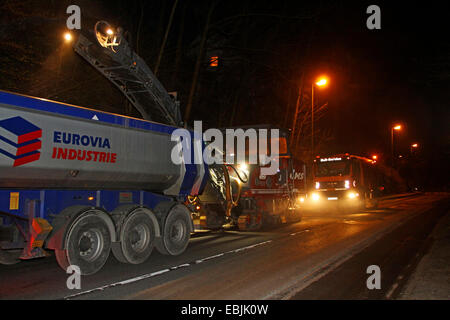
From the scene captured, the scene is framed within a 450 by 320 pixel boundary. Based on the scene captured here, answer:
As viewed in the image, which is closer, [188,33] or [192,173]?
[192,173]

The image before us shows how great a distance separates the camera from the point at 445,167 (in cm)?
8300

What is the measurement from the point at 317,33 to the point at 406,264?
24.5 meters

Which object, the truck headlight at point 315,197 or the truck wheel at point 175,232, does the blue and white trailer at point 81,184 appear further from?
the truck headlight at point 315,197

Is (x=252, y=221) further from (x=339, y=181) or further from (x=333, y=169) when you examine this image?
(x=333, y=169)

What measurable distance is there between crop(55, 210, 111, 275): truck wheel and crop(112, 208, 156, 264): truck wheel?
0.36 m

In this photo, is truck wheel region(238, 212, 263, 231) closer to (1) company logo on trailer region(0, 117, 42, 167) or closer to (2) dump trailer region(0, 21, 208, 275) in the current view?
(2) dump trailer region(0, 21, 208, 275)

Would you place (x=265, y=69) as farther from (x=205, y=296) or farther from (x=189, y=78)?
(x=205, y=296)

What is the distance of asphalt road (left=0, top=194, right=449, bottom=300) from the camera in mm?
6098

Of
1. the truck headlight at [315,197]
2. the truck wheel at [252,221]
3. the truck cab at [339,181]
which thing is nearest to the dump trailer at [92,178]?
the truck wheel at [252,221]

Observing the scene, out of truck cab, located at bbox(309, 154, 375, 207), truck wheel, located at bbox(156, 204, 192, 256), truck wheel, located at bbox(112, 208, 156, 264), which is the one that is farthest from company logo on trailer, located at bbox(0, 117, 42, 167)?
truck cab, located at bbox(309, 154, 375, 207)

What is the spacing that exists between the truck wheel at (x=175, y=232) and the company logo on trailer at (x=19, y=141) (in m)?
3.64

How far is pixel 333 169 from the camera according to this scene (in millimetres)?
24984

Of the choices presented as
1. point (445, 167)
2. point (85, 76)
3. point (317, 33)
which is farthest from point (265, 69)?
point (445, 167)

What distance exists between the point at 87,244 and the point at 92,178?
4.01ft
